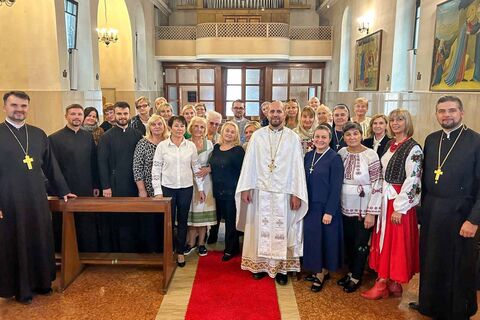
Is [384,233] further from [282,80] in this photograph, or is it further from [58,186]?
[282,80]

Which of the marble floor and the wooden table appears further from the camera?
the wooden table

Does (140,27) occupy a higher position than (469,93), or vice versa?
(140,27)

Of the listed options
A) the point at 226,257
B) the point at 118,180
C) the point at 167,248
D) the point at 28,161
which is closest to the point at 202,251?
the point at 226,257

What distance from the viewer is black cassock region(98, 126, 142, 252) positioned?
3.97 metres

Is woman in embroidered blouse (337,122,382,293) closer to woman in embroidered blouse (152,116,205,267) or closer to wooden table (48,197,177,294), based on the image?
woman in embroidered blouse (152,116,205,267)

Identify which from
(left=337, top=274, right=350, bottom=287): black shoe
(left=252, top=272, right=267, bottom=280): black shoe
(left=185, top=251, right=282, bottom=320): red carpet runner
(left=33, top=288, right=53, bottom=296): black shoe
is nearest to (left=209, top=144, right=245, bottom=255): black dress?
(left=185, top=251, right=282, bottom=320): red carpet runner

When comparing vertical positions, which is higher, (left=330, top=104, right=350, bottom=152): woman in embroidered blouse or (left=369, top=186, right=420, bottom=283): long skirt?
(left=330, top=104, right=350, bottom=152): woman in embroidered blouse

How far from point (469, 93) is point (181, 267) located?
4715mm

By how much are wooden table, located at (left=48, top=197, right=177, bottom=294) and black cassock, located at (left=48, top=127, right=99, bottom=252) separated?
23 centimetres

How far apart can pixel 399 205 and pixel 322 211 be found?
28.4 inches

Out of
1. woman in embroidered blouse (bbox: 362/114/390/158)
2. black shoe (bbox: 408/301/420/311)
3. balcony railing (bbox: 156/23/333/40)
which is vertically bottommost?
black shoe (bbox: 408/301/420/311)

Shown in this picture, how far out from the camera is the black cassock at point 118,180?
3975 mm

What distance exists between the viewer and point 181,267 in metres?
4.15

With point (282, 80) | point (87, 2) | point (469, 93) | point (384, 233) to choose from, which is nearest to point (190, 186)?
point (384, 233)
